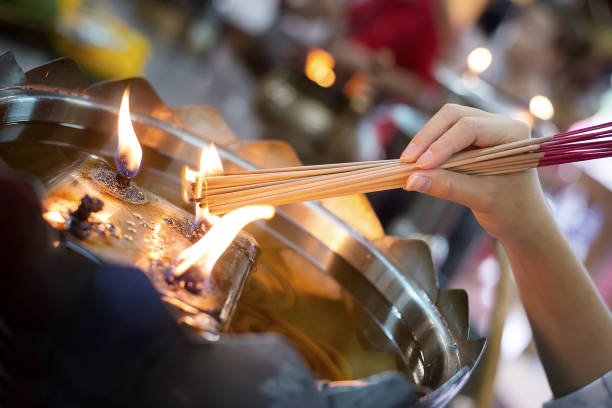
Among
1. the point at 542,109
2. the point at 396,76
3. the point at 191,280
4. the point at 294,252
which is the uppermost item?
the point at 396,76

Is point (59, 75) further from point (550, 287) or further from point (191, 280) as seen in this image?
point (550, 287)

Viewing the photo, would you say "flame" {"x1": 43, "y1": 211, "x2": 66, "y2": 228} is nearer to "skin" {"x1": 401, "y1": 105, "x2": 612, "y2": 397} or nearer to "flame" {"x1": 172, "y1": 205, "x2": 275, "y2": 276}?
"flame" {"x1": 172, "y1": 205, "x2": 275, "y2": 276}

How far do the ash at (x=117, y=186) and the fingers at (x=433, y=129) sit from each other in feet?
1.10

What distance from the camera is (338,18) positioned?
2.98m

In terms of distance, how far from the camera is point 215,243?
49 centimetres

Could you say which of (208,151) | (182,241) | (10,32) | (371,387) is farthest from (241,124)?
(371,387)

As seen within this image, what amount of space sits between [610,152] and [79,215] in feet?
2.04

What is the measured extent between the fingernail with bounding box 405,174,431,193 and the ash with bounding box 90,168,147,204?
1.07 feet

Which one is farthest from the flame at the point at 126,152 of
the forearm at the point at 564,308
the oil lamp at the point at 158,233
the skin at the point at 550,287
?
the forearm at the point at 564,308

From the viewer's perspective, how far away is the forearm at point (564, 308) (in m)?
0.78

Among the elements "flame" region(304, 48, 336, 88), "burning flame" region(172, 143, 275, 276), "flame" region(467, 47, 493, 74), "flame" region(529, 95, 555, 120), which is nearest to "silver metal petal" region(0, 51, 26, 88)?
"burning flame" region(172, 143, 275, 276)

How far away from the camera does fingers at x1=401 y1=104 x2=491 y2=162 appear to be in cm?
62

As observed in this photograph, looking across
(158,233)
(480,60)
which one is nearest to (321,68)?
(480,60)

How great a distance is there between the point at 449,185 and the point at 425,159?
0.17 feet
